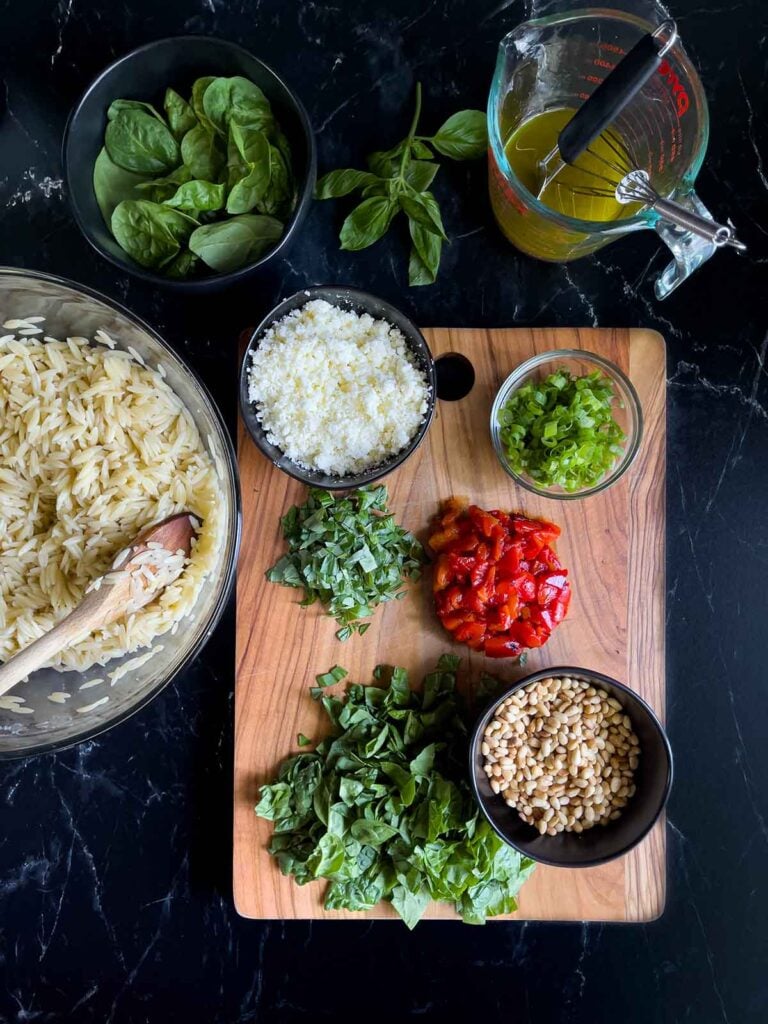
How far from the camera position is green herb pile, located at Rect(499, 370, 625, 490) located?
1786 millimetres

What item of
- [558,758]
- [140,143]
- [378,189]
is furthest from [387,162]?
[558,758]

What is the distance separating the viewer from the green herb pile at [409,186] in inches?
73.5

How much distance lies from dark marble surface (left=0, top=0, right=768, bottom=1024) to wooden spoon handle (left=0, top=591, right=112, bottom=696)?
49 cm

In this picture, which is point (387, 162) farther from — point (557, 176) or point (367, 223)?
point (557, 176)

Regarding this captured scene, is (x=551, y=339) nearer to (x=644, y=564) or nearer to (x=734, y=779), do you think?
(x=644, y=564)

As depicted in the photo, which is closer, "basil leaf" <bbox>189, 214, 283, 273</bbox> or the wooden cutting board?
"basil leaf" <bbox>189, 214, 283, 273</bbox>

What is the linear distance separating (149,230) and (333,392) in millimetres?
499

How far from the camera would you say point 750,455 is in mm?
2025

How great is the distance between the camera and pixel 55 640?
157 cm

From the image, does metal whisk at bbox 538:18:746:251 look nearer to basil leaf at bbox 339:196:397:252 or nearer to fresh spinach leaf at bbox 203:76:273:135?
basil leaf at bbox 339:196:397:252

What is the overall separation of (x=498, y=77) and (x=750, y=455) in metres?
1.00

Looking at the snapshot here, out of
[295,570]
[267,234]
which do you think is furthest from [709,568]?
[267,234]

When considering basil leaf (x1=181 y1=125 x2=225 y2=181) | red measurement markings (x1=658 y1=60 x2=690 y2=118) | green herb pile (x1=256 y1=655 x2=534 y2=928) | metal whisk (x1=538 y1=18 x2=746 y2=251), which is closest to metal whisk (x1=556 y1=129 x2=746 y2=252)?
metal whisk (x1=538 y1=18 x2=746 y2=251)

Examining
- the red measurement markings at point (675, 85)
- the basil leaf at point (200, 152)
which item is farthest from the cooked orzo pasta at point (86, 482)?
the red measurement markings at point (675, 85)
